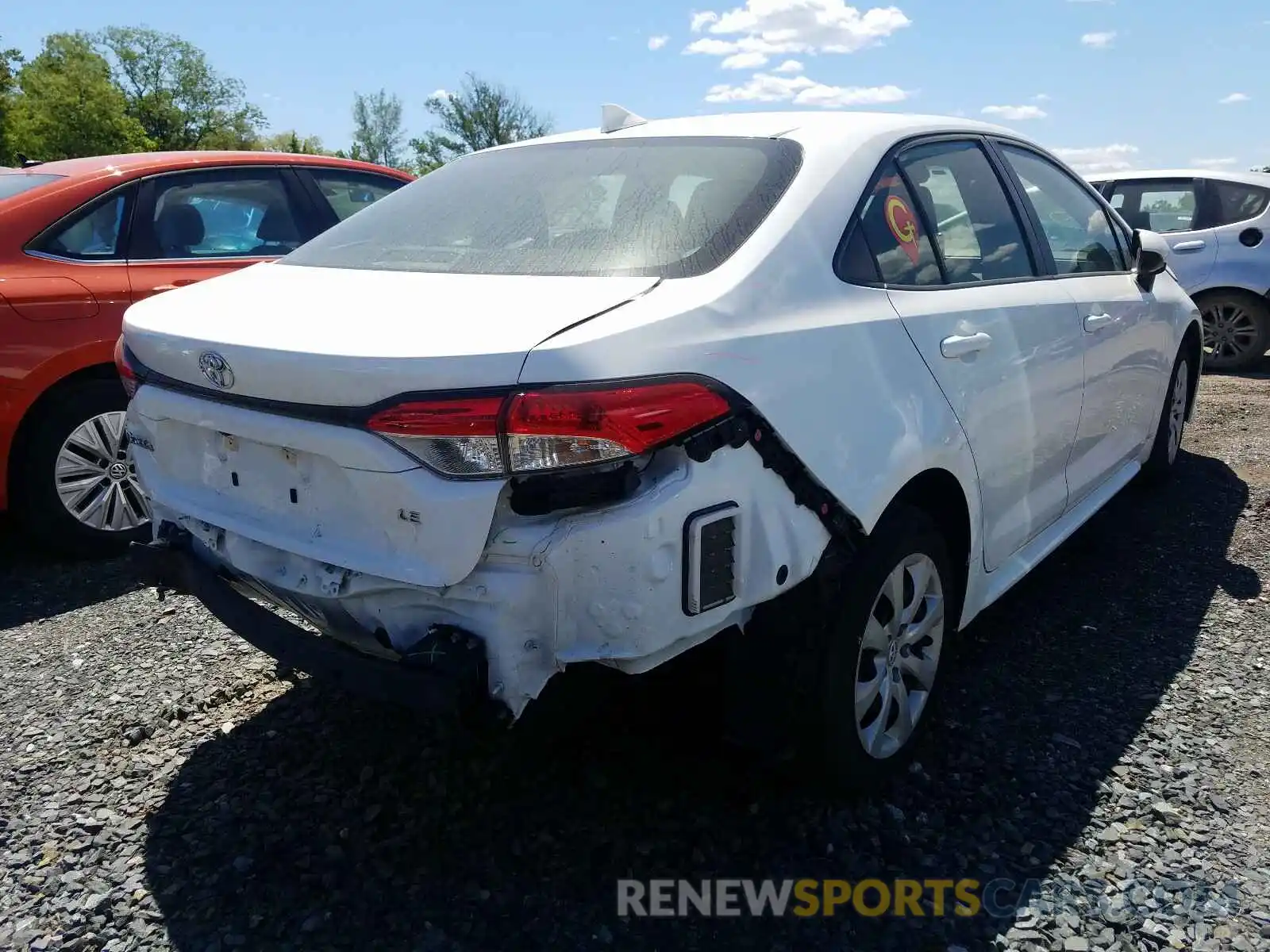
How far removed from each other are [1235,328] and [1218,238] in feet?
2.68

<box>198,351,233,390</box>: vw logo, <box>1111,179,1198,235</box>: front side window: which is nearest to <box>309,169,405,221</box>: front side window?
<box>198,351,233,390</box>: vw logo

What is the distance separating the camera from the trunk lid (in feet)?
6.02

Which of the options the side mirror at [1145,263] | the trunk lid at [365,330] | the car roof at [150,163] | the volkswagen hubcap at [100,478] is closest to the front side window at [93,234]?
the car roof at [150,163]

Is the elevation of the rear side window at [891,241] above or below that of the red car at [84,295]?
above

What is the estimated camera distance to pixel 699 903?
222 centimetres

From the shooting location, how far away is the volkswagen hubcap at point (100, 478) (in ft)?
13.8

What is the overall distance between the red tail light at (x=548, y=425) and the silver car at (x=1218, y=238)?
846 centimetres

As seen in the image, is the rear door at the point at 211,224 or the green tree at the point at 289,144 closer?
the rear door at the point at 211,224

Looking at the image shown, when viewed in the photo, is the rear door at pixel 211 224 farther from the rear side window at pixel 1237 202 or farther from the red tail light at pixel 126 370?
the rear side window at pixel 1237 202

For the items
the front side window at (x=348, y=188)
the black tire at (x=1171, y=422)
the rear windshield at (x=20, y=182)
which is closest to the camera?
the rear windshield at (x=20, y=182)

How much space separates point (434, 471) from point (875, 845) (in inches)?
55.8

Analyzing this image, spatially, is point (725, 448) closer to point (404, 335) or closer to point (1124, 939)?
point (404, 335)

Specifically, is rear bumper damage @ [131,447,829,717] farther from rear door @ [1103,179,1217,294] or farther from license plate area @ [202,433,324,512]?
rear door @ [1103,179,1217,294]

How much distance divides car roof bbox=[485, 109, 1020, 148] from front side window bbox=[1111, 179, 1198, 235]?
681 cm
